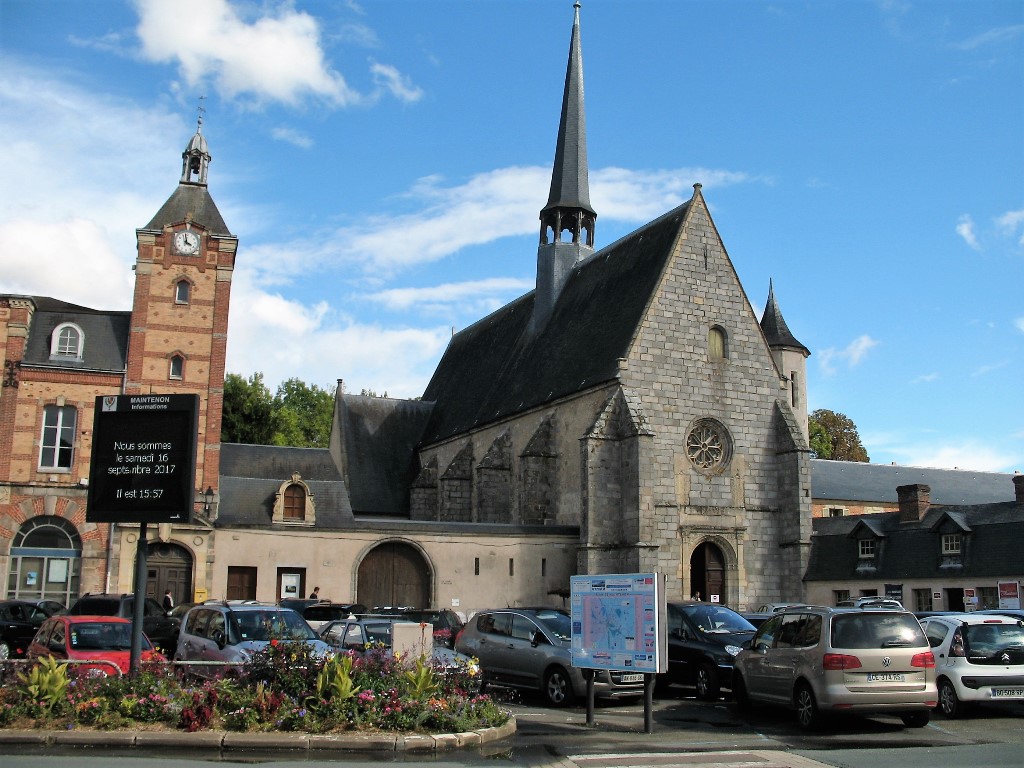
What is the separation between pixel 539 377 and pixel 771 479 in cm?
870

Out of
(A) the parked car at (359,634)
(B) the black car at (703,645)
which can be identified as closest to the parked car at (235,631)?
(A) the parked car at (359,634)

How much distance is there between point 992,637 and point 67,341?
2481 centimetres

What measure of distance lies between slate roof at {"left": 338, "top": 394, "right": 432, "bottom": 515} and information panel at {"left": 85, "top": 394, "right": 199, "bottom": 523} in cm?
2927

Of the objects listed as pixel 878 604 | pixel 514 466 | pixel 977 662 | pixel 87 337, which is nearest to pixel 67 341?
pixel 87 337

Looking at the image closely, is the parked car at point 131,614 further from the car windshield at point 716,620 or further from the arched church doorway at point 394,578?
the car windshield at point 716,620

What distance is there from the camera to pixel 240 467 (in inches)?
1432

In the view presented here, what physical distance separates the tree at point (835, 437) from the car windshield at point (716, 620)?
50697 millimetres

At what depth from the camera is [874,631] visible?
12.9 m

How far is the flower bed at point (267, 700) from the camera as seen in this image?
37.6 feet

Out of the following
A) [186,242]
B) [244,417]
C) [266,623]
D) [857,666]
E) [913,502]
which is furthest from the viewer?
[244,417]

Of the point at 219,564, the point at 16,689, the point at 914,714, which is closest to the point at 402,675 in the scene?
the point at 16,689

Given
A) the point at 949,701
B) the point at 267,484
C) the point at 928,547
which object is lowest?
the point at 949,701

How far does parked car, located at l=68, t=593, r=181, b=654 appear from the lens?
66.8 ft

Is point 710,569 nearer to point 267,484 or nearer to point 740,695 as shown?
point 267,484
